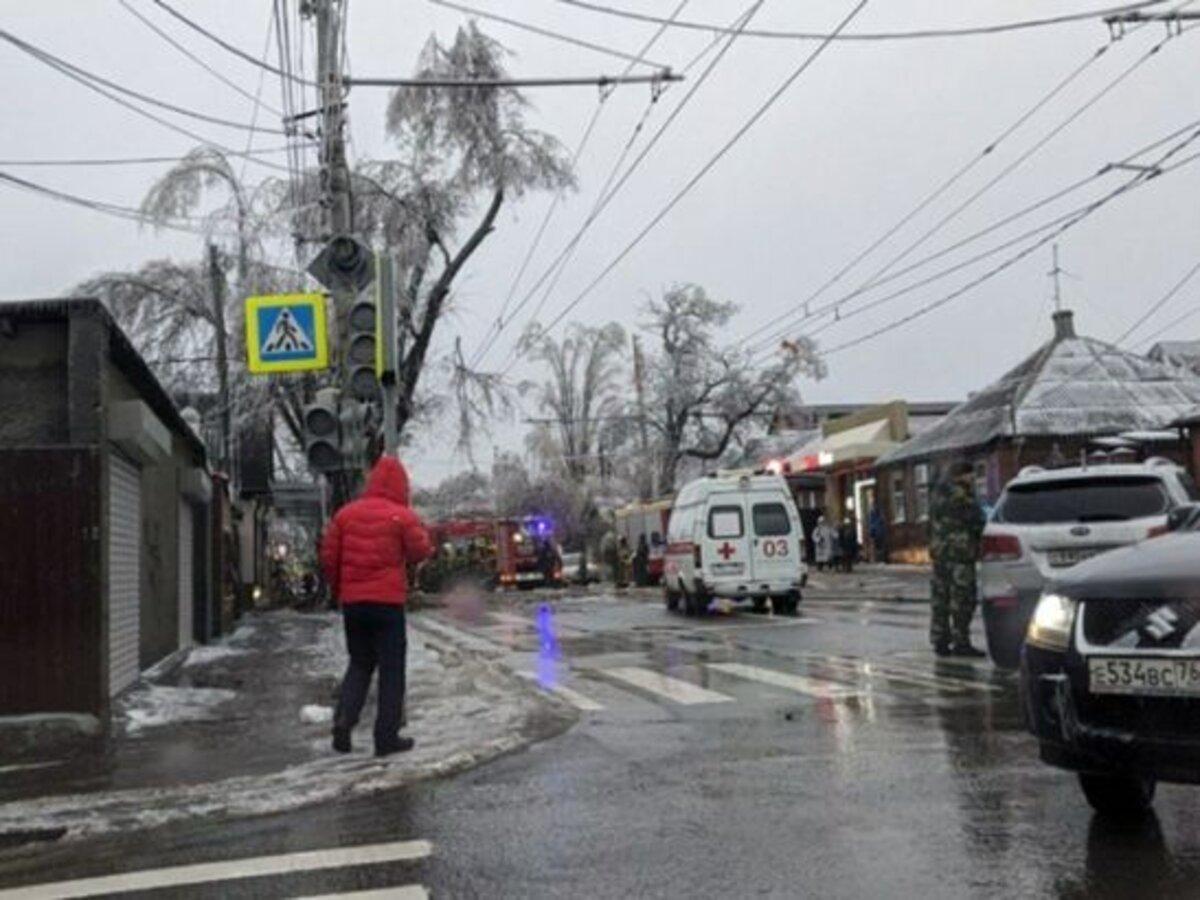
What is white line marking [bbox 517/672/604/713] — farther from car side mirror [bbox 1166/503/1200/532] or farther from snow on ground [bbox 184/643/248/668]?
snow on ground [bbox 184/643/248/668]

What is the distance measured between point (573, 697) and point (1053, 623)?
6.46 metres

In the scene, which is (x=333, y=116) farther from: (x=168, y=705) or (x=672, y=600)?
(x=672, y=600)

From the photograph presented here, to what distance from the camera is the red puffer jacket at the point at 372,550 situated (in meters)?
8.52

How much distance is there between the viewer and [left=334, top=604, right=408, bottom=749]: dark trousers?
8562mm

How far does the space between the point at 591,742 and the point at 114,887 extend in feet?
12.7

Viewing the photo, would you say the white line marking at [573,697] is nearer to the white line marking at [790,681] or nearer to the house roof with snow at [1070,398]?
the white line marking at [790,681]

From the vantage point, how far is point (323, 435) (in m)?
10.6

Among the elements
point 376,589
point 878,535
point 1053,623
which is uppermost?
point 878,535

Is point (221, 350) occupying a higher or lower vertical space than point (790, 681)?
higher

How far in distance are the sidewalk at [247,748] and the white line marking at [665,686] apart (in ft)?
3.43

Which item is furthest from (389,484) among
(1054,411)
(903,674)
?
(1054,411)

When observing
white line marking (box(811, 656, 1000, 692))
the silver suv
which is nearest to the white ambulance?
white line marking (box(811, 656, 1000, 692))

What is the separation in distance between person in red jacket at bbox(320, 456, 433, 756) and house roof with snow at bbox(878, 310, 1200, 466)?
27357 millimetres

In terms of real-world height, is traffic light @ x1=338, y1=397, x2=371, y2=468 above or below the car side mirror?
above
